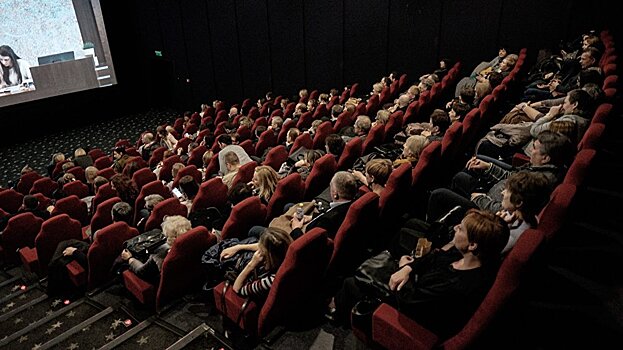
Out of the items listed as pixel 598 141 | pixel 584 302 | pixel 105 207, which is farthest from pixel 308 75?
pixel 584 302

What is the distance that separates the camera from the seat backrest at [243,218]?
2.48m

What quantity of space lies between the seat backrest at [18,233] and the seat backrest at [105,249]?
114cm

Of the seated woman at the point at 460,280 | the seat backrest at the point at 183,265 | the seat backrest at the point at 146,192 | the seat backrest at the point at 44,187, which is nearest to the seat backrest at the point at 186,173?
the seat backrest at the point at 146,192

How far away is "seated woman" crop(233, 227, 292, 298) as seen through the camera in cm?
193

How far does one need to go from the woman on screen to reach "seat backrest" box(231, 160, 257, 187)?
7.25 m

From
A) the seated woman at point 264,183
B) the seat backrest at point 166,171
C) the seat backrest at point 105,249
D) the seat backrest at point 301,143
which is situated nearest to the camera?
the seat backrest at point 105,249

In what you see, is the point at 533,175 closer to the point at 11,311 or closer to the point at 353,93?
the point at 11,311

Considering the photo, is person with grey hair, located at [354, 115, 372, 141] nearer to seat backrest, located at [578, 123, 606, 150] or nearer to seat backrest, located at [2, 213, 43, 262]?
seat backrest, located at [578, 123, 606, 150]

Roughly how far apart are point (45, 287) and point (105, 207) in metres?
0.72

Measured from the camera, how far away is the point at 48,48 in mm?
8625

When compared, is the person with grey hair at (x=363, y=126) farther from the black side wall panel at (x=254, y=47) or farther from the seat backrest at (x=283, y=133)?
the black side wall panel at (x=254, y=47)

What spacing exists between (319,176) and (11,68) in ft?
26.6

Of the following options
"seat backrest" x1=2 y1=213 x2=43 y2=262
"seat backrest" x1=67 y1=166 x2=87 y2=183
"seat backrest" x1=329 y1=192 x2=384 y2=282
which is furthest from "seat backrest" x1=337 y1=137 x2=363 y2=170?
"seat backrest" x1=67 y1=166 x2=87 y2=183

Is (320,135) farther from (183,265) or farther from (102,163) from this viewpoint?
(102,163)
